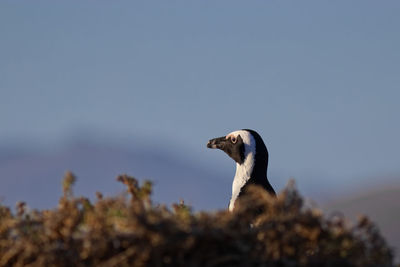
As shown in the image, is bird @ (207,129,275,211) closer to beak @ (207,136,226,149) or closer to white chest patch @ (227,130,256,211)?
white chest patch @ (227,130,256,211)

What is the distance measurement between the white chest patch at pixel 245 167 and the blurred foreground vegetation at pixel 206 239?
6967 millimetres

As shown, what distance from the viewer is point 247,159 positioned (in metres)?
12.2

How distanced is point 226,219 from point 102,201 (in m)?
0.98

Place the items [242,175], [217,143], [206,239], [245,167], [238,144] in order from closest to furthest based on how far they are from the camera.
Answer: [206,239], [242,175], [245,167], [238,144], [217,143]

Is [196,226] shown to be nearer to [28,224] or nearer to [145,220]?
[145,220]

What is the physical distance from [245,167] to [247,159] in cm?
13

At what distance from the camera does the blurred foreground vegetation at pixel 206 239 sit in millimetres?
3930

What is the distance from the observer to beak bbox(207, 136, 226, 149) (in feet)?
44.8

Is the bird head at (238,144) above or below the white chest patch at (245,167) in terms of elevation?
above

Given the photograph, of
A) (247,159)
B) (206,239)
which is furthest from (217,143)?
(206,239)

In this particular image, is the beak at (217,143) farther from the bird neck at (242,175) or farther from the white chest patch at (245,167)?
the bird neck at (242,175)

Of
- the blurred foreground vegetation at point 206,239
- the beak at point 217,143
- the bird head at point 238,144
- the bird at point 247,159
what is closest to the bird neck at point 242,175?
the bird at point 247,159

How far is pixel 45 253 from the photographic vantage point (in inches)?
162

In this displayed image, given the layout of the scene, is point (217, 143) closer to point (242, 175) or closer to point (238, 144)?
point (238, 144)
